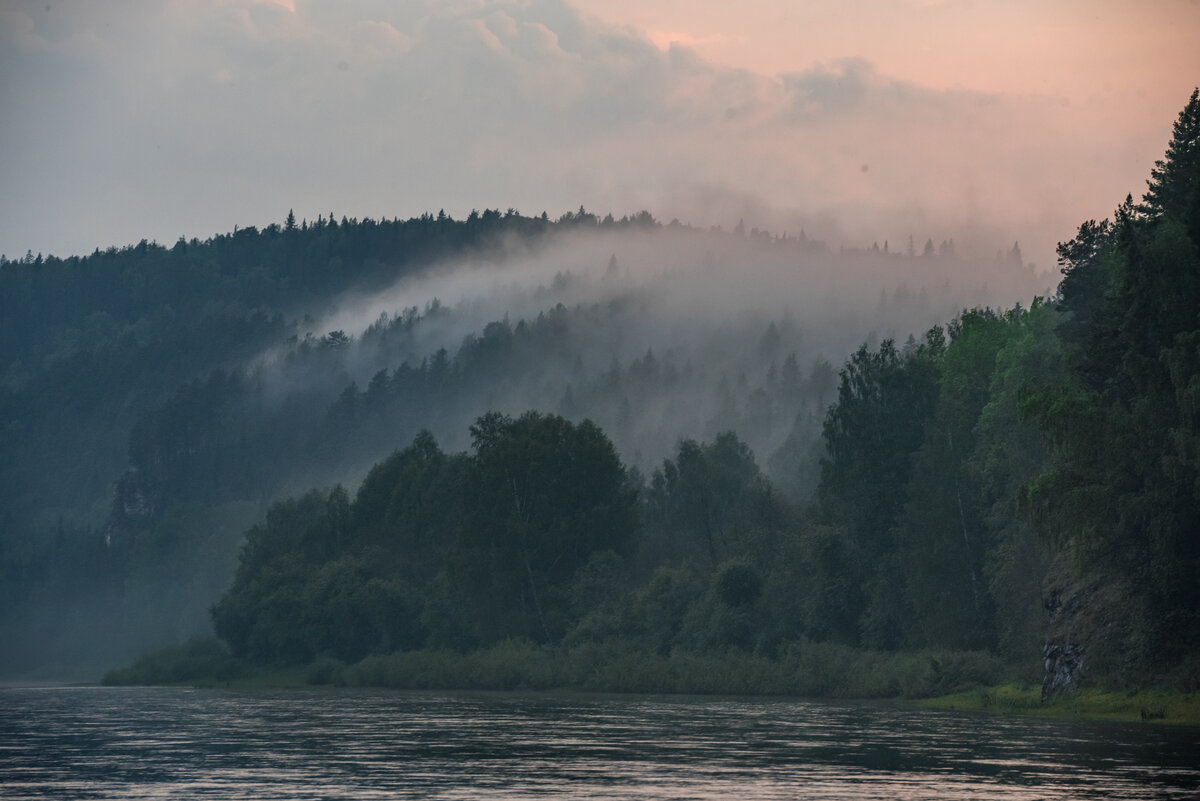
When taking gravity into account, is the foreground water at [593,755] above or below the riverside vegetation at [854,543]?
below

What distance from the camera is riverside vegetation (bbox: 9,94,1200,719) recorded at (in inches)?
2709

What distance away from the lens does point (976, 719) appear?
239 feet

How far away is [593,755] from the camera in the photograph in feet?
175

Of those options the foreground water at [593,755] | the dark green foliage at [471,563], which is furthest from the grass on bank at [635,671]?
the foreground water at [593,755]

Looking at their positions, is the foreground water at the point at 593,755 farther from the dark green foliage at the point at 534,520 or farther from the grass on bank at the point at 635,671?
the dark green foliage at the point at 534,520

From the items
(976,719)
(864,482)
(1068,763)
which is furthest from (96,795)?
(864,482)

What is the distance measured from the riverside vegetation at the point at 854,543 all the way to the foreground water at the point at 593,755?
9.69m

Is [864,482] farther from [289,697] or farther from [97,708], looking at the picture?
[97,708]

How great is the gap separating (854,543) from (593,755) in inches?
2511

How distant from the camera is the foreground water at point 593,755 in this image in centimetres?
4216

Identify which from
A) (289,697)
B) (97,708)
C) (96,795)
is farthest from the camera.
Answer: (289,697)

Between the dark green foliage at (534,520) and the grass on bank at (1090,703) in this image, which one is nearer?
the grass on bank at (1090,703)

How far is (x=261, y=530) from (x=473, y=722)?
110 m

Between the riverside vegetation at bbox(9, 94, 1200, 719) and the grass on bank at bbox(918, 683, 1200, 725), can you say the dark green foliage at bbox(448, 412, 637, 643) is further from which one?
the grass on bank at bbox(918, 683, 1200, 725)
